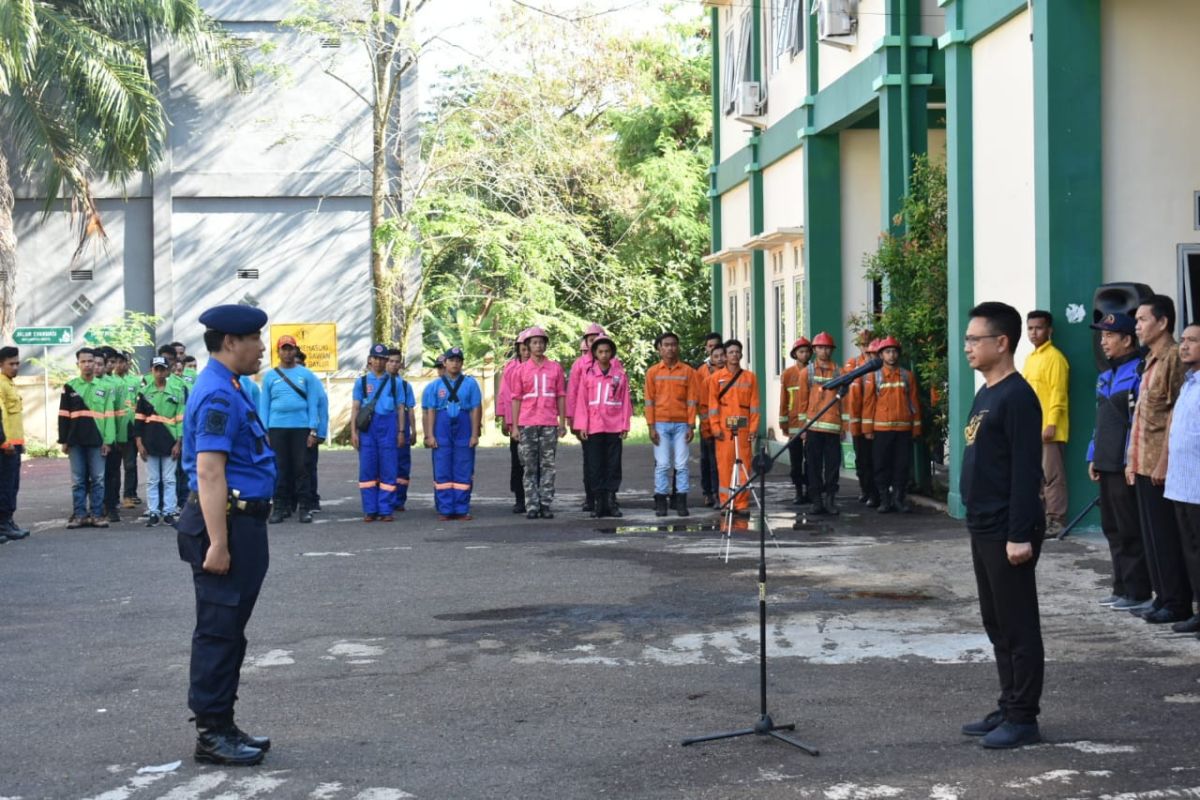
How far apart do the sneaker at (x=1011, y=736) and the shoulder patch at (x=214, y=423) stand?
12.1 ft

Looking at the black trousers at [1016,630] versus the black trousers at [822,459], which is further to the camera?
the black trousers at [822,459]

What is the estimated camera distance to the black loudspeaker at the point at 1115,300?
13.4m

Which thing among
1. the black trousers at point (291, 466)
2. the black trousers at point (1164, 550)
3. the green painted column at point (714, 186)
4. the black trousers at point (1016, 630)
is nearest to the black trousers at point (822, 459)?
the black trousers at point (291, 466)

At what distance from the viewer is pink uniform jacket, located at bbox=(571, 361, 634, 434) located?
17.7m

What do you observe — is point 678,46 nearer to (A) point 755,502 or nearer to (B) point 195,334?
(B) point 195,334

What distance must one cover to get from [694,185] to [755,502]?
85.2ft

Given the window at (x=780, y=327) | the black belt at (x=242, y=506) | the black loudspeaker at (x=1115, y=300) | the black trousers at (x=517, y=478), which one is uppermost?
the window at (x=780, y=327)

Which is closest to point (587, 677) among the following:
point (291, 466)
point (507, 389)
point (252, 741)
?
point (252, 741)

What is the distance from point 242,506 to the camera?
723 centimetres

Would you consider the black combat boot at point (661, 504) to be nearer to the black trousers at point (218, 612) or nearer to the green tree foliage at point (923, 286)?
the green tree foliage at point (923, 286)

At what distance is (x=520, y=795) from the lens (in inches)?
257

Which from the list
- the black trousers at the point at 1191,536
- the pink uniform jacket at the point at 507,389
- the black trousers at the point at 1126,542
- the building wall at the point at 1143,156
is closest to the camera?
the black trousers at the point at 1191,536

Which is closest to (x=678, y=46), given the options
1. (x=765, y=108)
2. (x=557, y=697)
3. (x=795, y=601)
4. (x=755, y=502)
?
(x=765, y=108)

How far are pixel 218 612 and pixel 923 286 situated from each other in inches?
503
